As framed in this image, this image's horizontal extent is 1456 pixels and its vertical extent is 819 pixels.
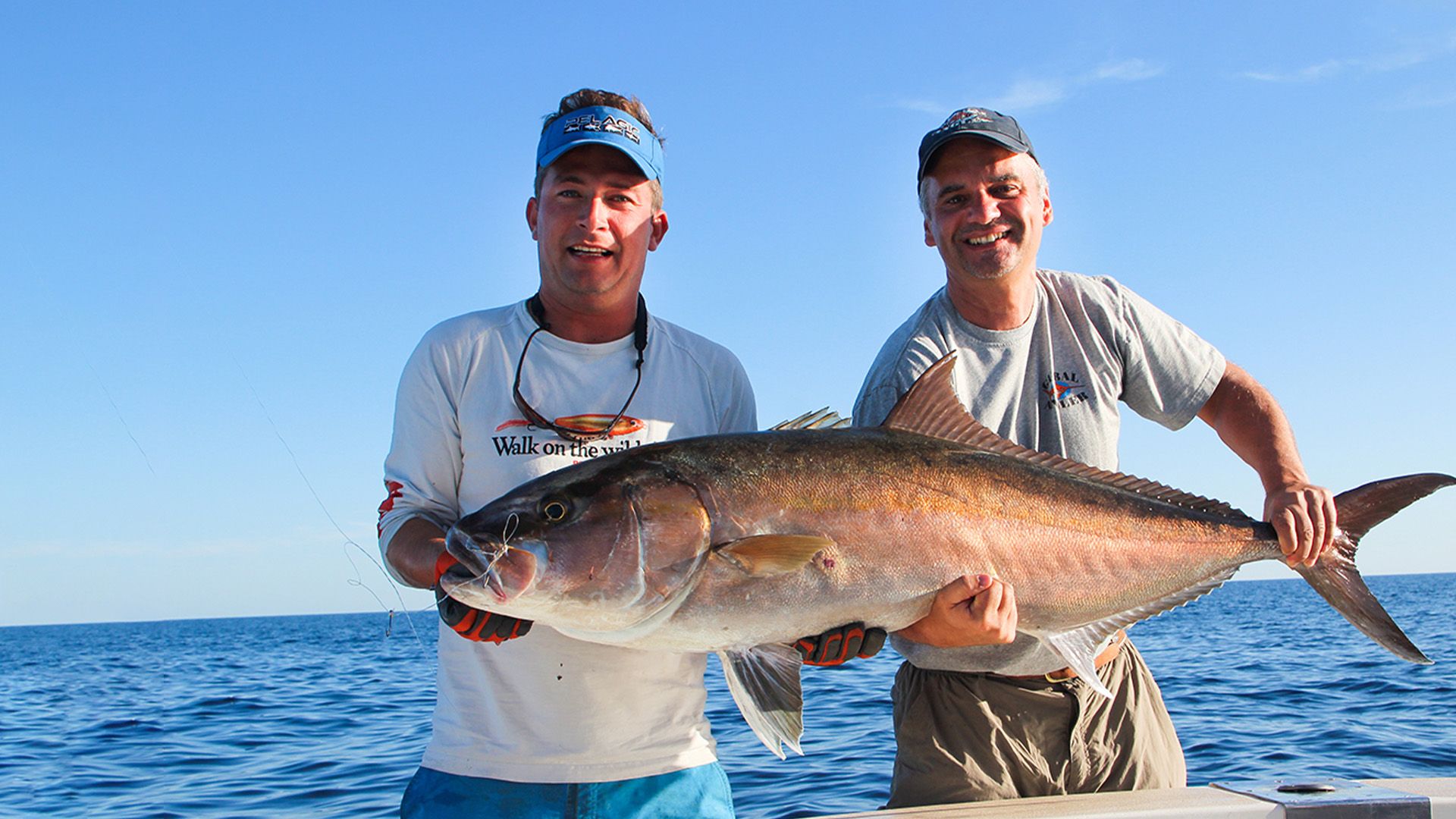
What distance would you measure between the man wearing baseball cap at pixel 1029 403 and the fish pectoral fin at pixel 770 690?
2.15ft

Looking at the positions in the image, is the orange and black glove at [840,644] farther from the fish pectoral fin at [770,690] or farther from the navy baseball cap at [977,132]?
the navy baseball cap at [977,132]

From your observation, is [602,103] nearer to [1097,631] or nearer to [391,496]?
[391,496]

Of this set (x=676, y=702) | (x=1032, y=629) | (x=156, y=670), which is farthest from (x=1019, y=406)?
(x=156, y=670)

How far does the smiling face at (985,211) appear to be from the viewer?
402 centimetres

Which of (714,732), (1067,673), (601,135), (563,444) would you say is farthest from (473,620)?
(714,732)

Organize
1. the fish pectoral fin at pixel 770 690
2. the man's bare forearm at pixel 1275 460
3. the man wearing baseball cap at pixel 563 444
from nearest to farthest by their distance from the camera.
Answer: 1. the fish pectoral fin at pixel 770 690
2. the man wearing baseball cap at pixel 563 444
3. the man's bare forearm at pixel 1275 460

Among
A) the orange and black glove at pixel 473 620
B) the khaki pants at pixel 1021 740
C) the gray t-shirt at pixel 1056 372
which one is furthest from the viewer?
the gray t-shirt at pixel 1056 372

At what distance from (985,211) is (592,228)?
5.11 ft

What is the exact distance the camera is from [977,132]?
4066 mm

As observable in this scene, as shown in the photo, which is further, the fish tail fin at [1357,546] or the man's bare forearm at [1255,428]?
the man's bare forearm at [1255,428]

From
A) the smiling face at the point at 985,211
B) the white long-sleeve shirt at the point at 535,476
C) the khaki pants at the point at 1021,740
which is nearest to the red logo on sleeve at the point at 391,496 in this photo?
the white long-sleeve shirt at the point at 535,476

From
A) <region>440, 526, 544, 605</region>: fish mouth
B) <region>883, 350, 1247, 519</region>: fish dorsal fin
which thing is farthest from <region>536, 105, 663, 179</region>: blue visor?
<region>440, 526, 544, 605</region>: fish mouth

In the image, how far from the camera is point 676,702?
3.30m

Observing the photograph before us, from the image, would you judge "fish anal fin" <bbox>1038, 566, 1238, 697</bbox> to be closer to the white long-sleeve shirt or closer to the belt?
the belt
